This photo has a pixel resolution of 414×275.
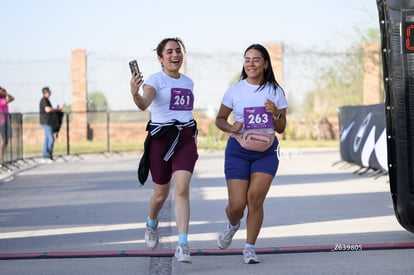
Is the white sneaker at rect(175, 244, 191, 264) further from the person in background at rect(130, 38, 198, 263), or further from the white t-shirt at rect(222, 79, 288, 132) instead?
the white t-shirt at rect(222, 79, 288, 132)

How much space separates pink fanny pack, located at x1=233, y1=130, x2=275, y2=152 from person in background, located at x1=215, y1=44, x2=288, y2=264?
0.15 ft

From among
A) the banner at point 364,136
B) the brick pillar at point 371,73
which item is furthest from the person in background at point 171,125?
the brick pillar at point 371,73

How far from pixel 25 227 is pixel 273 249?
12.1 ft

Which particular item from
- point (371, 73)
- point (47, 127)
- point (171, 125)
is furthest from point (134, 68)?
point (371, 73)

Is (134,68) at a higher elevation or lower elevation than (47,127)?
lower

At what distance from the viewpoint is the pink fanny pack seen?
9.21 m

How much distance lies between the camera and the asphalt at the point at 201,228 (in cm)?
913

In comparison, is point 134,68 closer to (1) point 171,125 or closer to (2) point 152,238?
(1) point 171,125

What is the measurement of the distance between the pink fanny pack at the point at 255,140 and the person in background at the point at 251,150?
5 cm

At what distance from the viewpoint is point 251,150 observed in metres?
9.26

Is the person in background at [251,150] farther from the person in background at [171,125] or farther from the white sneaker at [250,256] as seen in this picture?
the person in background at [171,125]

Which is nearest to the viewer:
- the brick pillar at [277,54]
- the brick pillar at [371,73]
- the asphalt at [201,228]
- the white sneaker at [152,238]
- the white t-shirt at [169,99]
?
the asphalt at [201,228]

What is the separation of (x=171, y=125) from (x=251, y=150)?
0.79m

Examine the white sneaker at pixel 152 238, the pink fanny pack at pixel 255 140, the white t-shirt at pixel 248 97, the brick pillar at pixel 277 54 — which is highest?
the brick pillar at pixel 277 54
